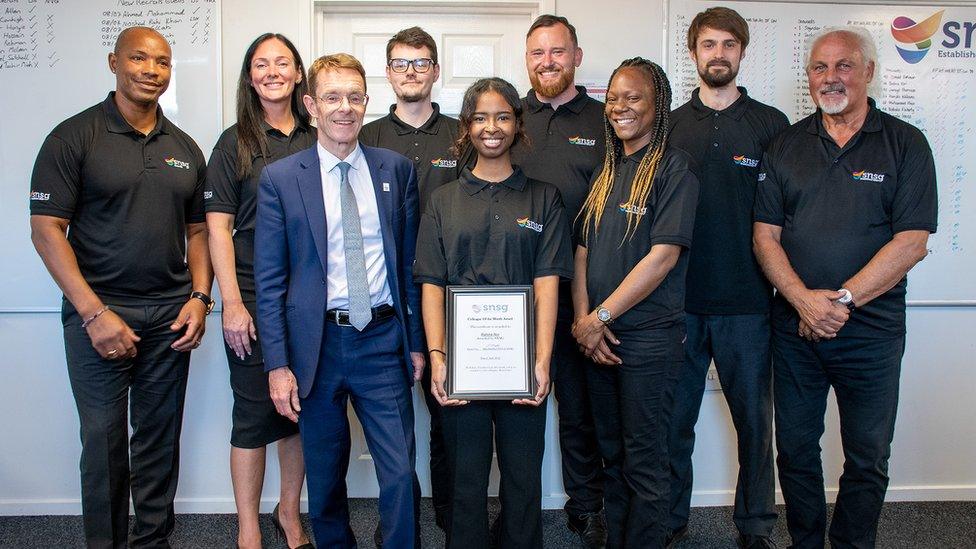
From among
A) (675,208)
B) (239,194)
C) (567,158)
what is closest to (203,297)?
(239,194)

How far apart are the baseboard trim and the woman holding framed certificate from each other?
46.9 inches

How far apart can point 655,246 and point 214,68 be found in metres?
2.19

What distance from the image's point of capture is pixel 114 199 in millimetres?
2598

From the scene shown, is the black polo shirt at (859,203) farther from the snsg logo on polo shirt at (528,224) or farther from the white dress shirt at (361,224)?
the white dress shirt at (361,224)

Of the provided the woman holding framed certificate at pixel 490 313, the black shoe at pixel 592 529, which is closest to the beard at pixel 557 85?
the woman holding framed certificate at pixel 490 313

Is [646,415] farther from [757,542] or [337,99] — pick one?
[337,99]

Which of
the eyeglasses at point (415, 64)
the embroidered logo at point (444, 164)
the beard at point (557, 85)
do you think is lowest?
the embroidered logo at point (444, 164)

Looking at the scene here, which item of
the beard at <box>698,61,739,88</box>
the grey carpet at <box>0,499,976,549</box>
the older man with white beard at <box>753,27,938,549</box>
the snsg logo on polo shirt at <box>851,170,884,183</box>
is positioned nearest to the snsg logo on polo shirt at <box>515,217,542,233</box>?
the older man with white beard at <box>753,27,938,549</box>

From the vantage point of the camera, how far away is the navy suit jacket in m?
2.31

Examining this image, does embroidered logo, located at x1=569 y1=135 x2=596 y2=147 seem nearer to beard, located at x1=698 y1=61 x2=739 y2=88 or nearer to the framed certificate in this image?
beard, located at x1=698 y1=61 x2=739 y2=88

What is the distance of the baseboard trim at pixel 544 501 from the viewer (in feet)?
11.2

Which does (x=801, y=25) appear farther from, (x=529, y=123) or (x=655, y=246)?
(x=655, y=246)

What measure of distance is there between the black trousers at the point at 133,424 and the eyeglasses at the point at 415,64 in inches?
49.6

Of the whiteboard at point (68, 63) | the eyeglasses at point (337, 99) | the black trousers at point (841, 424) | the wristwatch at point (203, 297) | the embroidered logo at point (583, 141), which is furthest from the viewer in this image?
the whiteboard at point (68, 63)
